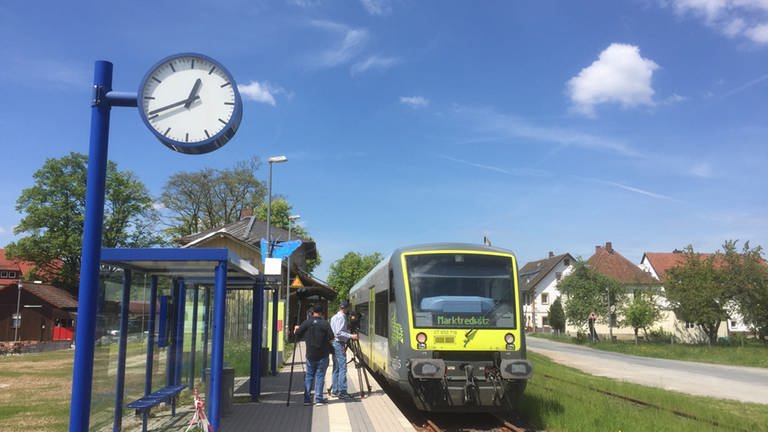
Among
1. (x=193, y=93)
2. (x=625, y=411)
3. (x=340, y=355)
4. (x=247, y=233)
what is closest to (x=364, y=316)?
(x=340, y=355)

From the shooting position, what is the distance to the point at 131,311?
845 centimetres

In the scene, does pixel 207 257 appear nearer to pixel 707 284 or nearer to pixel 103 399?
pixel 103 399

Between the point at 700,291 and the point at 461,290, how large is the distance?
4000cm

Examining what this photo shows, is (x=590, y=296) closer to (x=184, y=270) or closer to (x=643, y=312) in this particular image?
(x=643, y=312)

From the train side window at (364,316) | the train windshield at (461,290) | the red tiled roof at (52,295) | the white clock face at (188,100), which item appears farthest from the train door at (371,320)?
the red tiled roof at (52,295)

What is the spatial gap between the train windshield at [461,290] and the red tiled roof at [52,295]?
1822 inches

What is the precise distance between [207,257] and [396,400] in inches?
306

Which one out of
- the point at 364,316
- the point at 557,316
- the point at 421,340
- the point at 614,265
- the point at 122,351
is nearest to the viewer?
the point at 122,351

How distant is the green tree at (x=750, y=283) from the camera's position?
4438 cm

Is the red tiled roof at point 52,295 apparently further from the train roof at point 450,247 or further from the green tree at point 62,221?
the train roof at point 450,247

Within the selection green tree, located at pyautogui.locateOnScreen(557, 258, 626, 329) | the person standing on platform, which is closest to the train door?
the person standing on platform

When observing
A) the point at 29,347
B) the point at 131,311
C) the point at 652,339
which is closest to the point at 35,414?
the point at 131,311

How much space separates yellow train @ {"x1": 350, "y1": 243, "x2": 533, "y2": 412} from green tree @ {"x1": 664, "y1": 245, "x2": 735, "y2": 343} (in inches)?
1548

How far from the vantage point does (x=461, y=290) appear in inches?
407
